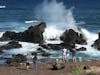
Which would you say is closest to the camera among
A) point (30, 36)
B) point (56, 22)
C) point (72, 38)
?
point (72, 38)

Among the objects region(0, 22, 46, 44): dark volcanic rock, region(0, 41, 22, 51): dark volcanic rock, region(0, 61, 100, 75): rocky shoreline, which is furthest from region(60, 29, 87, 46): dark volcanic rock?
region(0, 61, 100, 75): rocky shoreline

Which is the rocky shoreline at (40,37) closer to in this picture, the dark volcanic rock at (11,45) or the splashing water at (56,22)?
the splashing water at (56,22)

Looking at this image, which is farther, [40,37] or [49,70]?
[40,37]

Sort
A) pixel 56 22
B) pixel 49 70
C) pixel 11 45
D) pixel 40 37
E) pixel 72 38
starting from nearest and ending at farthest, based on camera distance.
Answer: pixel 49 70 → pixel 11 45 → pixel 40 37 → pixel 72 38 → pixel 56 22

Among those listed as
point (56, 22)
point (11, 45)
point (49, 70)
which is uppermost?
point (56, 22)

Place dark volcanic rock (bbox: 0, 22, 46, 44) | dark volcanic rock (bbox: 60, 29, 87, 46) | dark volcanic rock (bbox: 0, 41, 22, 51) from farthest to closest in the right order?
dark volcanic rock (bbox: 0, 22, 46, 44) < dark volcanic rock (bbox: 60, 29, 87, 46) < dark volcanic rock (bbox: 0, 41, 22, 51)

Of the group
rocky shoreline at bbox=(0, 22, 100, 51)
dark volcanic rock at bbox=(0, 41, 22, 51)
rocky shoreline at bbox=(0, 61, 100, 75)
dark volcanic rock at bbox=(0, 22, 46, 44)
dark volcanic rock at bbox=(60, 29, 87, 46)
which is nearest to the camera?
rocky shoreline at bbox=(0, 61, 100, 75)

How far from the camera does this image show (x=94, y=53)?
2228 inches

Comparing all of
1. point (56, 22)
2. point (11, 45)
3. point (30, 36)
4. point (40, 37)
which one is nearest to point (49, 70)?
point (11, 45)

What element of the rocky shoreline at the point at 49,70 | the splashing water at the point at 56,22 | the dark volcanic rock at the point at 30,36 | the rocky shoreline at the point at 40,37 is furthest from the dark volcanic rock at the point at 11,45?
the rocky shoreline at the point at 49,70

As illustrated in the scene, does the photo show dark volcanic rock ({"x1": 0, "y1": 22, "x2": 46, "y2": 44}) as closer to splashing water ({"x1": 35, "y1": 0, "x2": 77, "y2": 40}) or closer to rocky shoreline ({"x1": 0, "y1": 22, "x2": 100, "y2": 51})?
rocky shoreline ({"x1": 0, "y1": 22, "x2": 100, "y2": 51})

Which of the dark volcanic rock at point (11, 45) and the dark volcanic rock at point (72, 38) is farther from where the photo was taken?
the dark volcanic rock at point (72, 38)

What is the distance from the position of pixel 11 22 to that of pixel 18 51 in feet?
96.2

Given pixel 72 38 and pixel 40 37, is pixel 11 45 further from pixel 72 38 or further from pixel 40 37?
pixel 72 38
